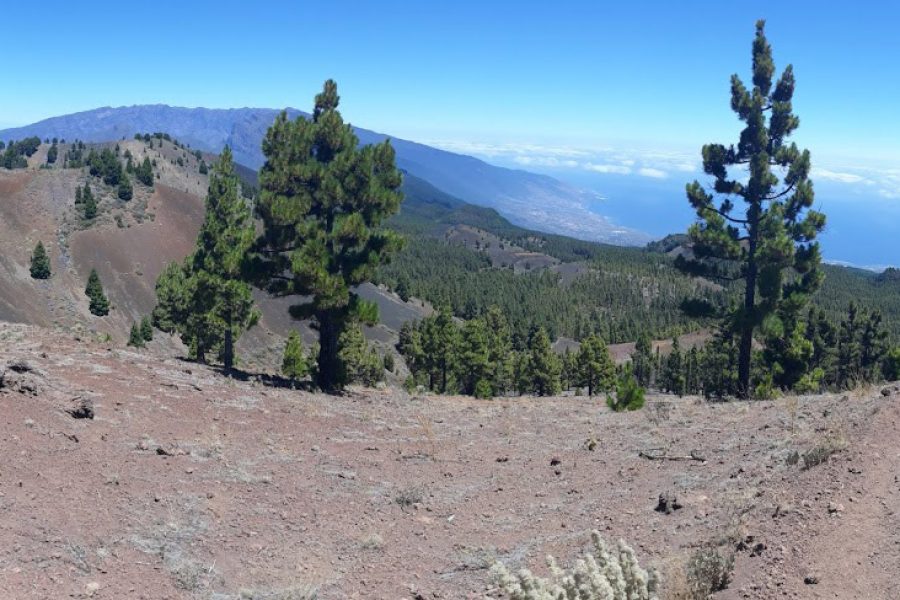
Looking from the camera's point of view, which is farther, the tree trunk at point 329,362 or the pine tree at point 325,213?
the tree trunk at point 329,362

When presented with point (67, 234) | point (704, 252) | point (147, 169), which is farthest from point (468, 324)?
point (147, 169)

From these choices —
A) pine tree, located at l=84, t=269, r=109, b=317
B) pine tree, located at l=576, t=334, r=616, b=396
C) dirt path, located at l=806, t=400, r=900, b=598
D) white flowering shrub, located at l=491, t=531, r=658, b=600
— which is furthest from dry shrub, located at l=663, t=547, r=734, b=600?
pine tree, located at l=84, t=269, r=109, b=317

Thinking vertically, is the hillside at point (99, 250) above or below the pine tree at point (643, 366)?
above

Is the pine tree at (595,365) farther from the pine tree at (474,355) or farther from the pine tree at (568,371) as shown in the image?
the pine tree at (474,355)

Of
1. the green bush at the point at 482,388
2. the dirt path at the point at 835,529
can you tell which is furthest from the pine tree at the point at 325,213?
the green bush at the point at 482,388

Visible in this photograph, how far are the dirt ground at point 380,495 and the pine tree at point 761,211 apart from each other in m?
8.23

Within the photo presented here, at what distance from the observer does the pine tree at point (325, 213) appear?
1828 cm

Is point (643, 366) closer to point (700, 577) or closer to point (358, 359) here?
point (358, 359)

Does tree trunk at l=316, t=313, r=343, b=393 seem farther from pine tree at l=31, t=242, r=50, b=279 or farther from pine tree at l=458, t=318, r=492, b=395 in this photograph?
pine tree at l=31, t=242, r=50, b=279

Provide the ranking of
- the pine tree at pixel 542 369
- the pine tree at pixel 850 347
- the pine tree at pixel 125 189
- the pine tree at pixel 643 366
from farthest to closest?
1. the pine tree at pixel 643 366
2. the pine tree at pixel 125 189
3. the pine tree at pixel 542 369
4. the pine tree at pixel 850 347

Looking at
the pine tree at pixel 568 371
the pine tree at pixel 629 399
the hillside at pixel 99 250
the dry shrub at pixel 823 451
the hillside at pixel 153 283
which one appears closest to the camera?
the dry shrub at pixel 823 451

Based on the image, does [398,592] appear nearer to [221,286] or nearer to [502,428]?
[502,428]

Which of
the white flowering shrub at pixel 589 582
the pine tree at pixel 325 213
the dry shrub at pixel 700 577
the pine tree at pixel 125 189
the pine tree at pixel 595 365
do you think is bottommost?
the pine tree at pixel 595 365

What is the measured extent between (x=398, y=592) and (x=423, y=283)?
148 metres
